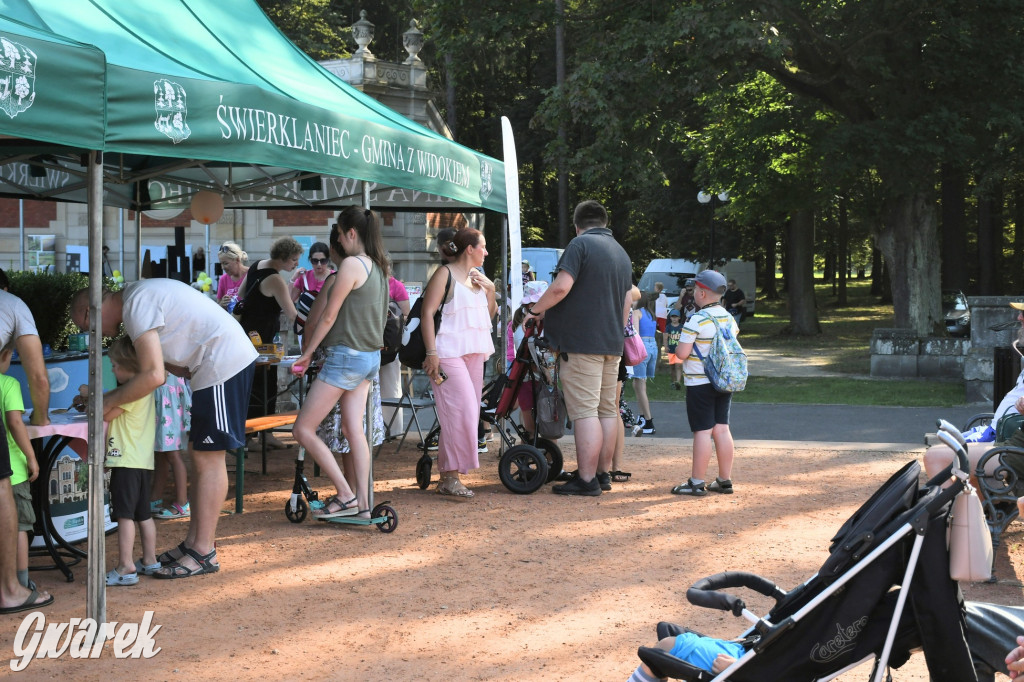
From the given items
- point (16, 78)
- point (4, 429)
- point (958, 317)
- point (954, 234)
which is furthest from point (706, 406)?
point (954, 234)

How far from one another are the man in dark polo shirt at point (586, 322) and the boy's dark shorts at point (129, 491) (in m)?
3.22

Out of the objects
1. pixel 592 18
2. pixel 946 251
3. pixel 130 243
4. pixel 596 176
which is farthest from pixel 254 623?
pixel 946 251

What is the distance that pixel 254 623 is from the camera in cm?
507

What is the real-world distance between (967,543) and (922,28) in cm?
1915

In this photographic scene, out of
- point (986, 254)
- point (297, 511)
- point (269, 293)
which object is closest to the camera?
point (297, 511)

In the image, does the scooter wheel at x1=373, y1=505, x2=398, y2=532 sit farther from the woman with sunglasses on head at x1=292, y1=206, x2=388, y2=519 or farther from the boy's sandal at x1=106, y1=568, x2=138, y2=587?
the boy's sandal at x1=106, y1=568, x2=138, y2=587

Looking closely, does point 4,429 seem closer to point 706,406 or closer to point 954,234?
point 706,406


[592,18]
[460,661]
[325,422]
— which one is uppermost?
[592,18]

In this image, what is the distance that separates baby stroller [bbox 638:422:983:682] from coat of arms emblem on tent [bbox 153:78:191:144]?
3164 millimetres

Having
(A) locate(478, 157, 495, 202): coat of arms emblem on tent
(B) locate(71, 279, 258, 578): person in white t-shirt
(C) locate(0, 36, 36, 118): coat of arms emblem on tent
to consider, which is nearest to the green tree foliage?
(A) locate(478, 157, 495, 202): coat of arms emblem on tent

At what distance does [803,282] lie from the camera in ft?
100

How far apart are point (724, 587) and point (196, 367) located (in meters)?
3.35

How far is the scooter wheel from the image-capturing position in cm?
690

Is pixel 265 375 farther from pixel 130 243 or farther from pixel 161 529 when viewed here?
pixel 130 243
